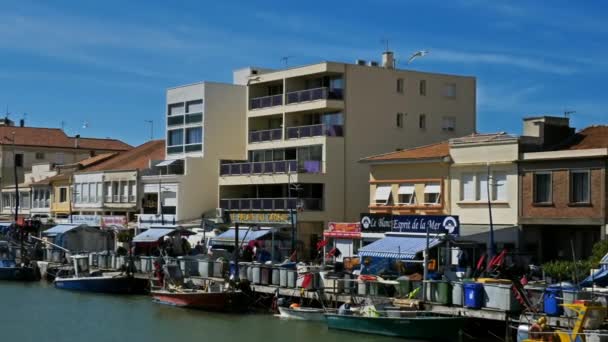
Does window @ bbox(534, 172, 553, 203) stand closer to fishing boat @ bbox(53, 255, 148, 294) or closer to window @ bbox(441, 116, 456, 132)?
window @ bbox(441, 116, 456, 132)

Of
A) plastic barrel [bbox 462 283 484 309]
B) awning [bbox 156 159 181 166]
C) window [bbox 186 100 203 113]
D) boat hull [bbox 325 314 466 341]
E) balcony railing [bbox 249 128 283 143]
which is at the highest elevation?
window [bbox 186 100 203 113]

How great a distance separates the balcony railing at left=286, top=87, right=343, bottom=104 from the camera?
209 feet

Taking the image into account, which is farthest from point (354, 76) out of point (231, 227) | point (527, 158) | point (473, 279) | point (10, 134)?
point (10, 134)

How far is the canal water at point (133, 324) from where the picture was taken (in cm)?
4122

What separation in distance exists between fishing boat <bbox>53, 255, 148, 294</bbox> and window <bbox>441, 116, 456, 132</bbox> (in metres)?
22.3

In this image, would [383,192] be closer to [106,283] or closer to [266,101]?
[266,101]

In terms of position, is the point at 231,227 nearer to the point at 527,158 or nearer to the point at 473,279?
the point at 527,158

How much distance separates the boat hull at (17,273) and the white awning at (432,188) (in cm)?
2840

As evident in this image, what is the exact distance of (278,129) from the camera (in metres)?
67.5

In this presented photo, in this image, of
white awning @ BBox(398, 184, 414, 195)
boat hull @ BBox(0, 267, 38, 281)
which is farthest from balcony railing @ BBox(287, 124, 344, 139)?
boat hull @ BBox(0, 267, 38, 281)

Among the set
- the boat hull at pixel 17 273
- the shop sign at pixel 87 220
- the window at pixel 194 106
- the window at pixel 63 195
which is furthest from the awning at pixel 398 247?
the window at pixel 63 195

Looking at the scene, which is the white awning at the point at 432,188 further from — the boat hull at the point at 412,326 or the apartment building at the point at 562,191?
the boat hull at the point at 412,326

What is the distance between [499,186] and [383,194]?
8718 millimetres

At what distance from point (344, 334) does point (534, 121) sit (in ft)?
55.1
